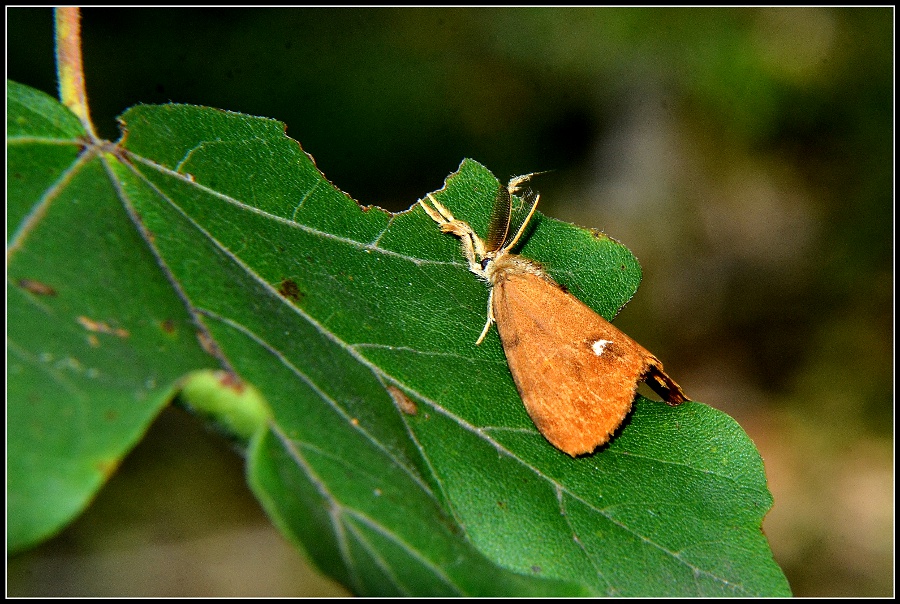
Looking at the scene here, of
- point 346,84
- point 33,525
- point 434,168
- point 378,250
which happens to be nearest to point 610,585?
point 378,250

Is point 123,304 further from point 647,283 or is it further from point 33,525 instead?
point 647,283

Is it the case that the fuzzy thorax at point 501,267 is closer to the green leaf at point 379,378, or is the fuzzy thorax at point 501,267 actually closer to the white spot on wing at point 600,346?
the green leaf at point 379,378

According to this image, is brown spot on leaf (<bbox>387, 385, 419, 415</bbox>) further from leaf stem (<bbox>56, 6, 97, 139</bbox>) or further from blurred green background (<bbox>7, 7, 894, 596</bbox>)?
blurred green background (<bbox>7, 7, 894, 596</bbox>)

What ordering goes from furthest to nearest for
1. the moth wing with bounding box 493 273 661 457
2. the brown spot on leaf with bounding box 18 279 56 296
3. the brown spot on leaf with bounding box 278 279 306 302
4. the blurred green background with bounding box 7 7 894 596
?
the blurred green background with bounding box 7 7 894 596, the moth wing with bounding box 493 273 661 457, the brown spot on leaf with bounding box 278 279 306 302, the brown spot on leaf with bounding box 18 279 56 296

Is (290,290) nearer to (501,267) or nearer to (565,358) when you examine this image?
(501,267)

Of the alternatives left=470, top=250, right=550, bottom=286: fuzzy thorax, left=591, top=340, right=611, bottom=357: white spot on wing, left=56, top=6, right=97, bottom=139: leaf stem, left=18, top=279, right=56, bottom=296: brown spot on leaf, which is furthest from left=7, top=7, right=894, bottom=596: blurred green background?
left=18, top=279, right=56, bottom=296: brown spot on leaf

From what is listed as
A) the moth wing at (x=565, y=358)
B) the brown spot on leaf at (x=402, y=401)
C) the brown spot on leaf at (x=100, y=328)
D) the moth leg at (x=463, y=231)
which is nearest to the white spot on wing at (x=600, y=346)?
the moth wing at (x=565, y=358)

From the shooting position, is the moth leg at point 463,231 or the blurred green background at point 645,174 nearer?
the moth leg at point 463,231
